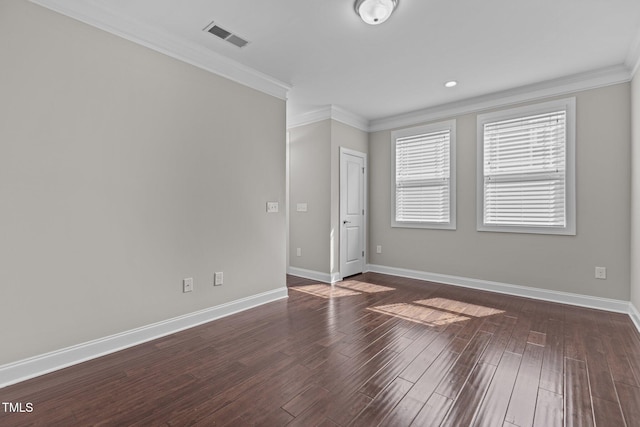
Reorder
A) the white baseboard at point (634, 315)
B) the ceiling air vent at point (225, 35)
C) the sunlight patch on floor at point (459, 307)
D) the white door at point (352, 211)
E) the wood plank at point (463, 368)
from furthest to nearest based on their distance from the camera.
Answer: the white door at point (352, 211) → the sunlight patch on floor at point (459, 307) → the white baseboard at point (634, 315) → the ceiling air vent at point (225, 35) → the wood plank at point (463, 368)

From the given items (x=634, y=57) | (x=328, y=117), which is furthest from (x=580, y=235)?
(x=328, y=117)

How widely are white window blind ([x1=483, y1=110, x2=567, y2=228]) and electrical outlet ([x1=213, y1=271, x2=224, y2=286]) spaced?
3.59 metres

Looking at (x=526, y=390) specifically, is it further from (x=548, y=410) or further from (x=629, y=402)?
(x=629, y=402)

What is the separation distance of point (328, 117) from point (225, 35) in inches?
85.1

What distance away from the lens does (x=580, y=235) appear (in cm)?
356

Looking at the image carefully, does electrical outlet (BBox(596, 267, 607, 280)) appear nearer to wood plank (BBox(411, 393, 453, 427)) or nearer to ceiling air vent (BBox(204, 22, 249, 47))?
wood plank (BBox(411, 393, 453, 427))

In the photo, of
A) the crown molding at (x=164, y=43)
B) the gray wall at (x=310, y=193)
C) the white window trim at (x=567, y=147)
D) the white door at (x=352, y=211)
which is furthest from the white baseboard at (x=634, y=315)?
the crown molding at (x=164, y=43)

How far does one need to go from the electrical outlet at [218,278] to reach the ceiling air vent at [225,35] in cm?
230

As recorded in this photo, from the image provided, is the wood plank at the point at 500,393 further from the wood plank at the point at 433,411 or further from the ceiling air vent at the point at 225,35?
the ceiling air vent at the point at 225,35

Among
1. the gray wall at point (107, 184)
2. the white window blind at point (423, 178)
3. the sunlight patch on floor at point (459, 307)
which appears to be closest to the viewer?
the gray wall at point (107, 184)

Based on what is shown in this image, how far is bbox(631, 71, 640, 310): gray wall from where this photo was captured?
9.61 feet

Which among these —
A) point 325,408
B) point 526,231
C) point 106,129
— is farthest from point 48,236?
point 526,231

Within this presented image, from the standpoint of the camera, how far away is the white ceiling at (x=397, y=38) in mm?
2334

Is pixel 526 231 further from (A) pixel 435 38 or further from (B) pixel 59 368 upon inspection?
(B) pixel 59 368
